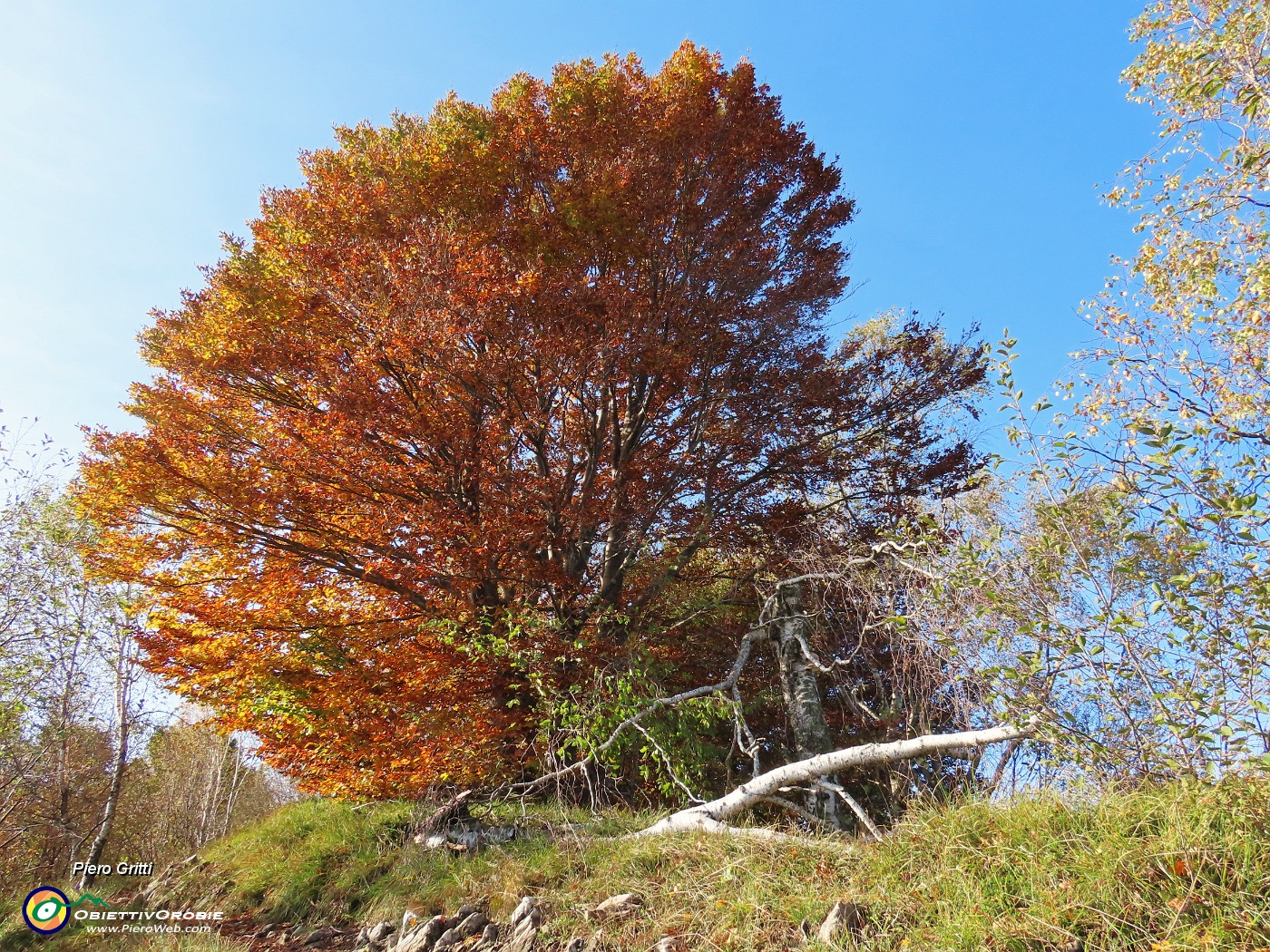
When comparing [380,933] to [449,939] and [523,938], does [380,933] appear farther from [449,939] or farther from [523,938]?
[523,938]

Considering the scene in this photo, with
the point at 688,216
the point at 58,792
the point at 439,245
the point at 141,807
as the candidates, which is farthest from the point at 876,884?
the point at 141,807

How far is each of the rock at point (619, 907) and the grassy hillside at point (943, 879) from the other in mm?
88

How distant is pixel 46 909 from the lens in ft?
22.8

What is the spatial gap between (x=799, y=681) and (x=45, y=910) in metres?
8.57

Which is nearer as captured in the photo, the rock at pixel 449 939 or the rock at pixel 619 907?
the rock at pixel 619 907

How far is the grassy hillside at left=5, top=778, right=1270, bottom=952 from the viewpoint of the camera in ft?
9.27

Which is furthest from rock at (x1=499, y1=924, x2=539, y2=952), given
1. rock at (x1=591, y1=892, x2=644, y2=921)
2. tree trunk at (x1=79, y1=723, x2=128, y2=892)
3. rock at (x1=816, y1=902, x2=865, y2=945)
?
tree trunk at (x1=79, y1=723, x2=128, y2=892)

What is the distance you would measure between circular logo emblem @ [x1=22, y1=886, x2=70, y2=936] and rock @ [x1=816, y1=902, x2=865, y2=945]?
7.99 m

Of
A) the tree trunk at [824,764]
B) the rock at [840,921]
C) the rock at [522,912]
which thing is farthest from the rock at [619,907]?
the rock at [840,921]

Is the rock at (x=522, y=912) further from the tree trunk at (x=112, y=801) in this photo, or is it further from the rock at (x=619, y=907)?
the tree trunk at (x=112, y=801)

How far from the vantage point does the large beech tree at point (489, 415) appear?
300 inches

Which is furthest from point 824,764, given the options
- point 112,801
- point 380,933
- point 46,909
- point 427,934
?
point 112,801

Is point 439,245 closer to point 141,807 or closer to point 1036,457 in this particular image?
point 1036,457

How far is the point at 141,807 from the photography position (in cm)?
1664
